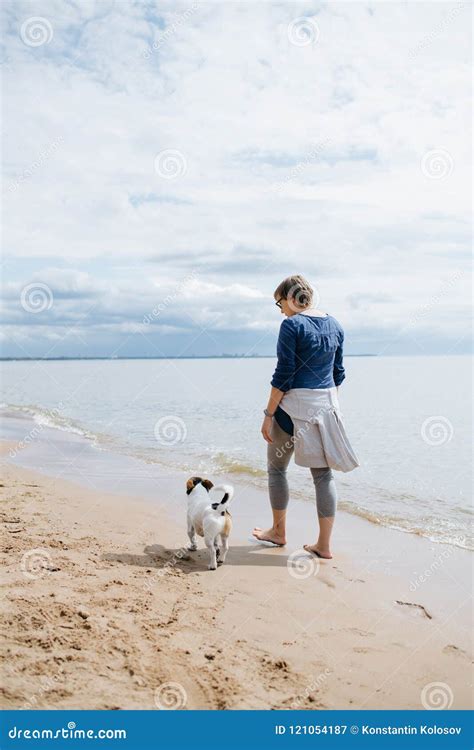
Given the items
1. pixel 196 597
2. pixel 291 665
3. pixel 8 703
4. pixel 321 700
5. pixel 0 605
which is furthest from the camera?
pixel 196 597

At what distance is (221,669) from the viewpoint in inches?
118

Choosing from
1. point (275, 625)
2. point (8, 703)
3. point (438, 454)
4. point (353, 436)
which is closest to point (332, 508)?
point (275, 625)

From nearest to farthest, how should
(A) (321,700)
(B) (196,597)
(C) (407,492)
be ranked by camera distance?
(A) (321,700) < (B) (196,597) < (C) (407,492)

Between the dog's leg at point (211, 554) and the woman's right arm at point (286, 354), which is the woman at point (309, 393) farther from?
the dog's leg at point (211, 554)

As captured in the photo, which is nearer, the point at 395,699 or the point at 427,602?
the point at 395,699

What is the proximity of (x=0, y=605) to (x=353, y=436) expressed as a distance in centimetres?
1189

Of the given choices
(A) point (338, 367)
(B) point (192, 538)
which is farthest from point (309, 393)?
(B) point (192, 538)

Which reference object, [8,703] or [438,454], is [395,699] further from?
[438,454]

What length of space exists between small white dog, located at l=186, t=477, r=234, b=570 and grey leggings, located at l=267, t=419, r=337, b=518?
0.53 metres

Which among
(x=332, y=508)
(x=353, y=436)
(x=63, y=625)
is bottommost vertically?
(x=353, y=436)

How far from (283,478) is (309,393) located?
88cm

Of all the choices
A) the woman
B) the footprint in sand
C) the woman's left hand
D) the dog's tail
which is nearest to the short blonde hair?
the woman

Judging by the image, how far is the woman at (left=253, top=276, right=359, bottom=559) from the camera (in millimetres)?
4723

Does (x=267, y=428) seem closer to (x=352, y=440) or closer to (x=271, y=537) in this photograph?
(x=271, y=537)
